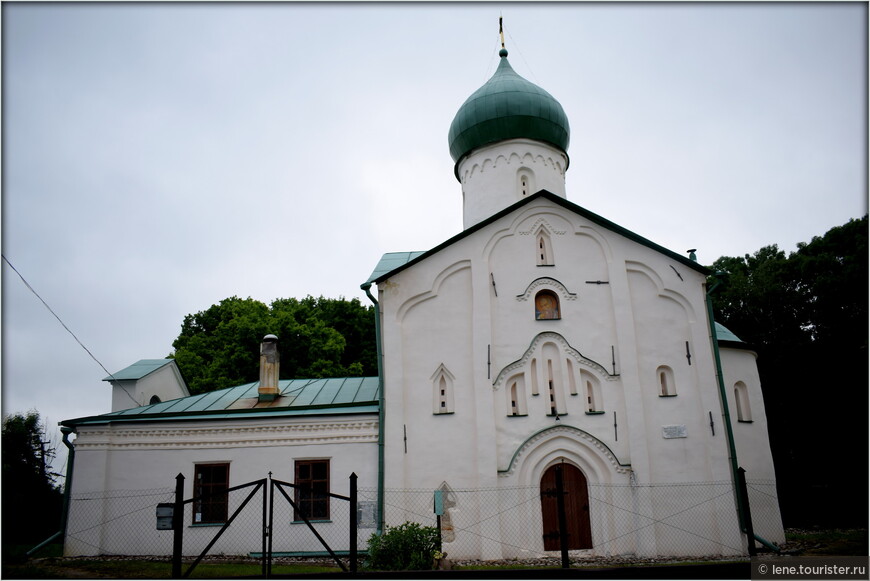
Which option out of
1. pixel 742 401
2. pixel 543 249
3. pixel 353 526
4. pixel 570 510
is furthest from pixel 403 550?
pixel 742 401

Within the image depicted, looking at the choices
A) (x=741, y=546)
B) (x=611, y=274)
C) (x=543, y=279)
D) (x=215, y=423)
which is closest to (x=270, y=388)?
(x=215, y=423)

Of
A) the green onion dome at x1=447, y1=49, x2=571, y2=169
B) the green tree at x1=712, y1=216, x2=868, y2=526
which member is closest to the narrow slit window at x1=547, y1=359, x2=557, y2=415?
the green onion dome at x1=447, y1=49, x2=571, y2=169

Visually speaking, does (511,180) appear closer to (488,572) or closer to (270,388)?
(270,388)

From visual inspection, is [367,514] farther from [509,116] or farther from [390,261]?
[509,116]

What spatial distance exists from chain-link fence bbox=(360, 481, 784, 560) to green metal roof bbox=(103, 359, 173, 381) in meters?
6.92

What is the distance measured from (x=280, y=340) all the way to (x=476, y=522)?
50.4ft

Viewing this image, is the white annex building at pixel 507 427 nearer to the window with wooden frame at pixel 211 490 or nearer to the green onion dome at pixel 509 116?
the window with wooden frame at pixel 211 490

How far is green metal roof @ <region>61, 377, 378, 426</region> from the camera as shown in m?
12.4

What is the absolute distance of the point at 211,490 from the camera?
12.3 meters

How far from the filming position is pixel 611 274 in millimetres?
12641

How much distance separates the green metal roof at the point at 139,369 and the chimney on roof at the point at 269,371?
3.05m

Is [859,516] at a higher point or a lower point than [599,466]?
lower

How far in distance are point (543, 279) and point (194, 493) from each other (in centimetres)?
795

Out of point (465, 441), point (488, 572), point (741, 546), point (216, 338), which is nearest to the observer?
point (488, 572)
